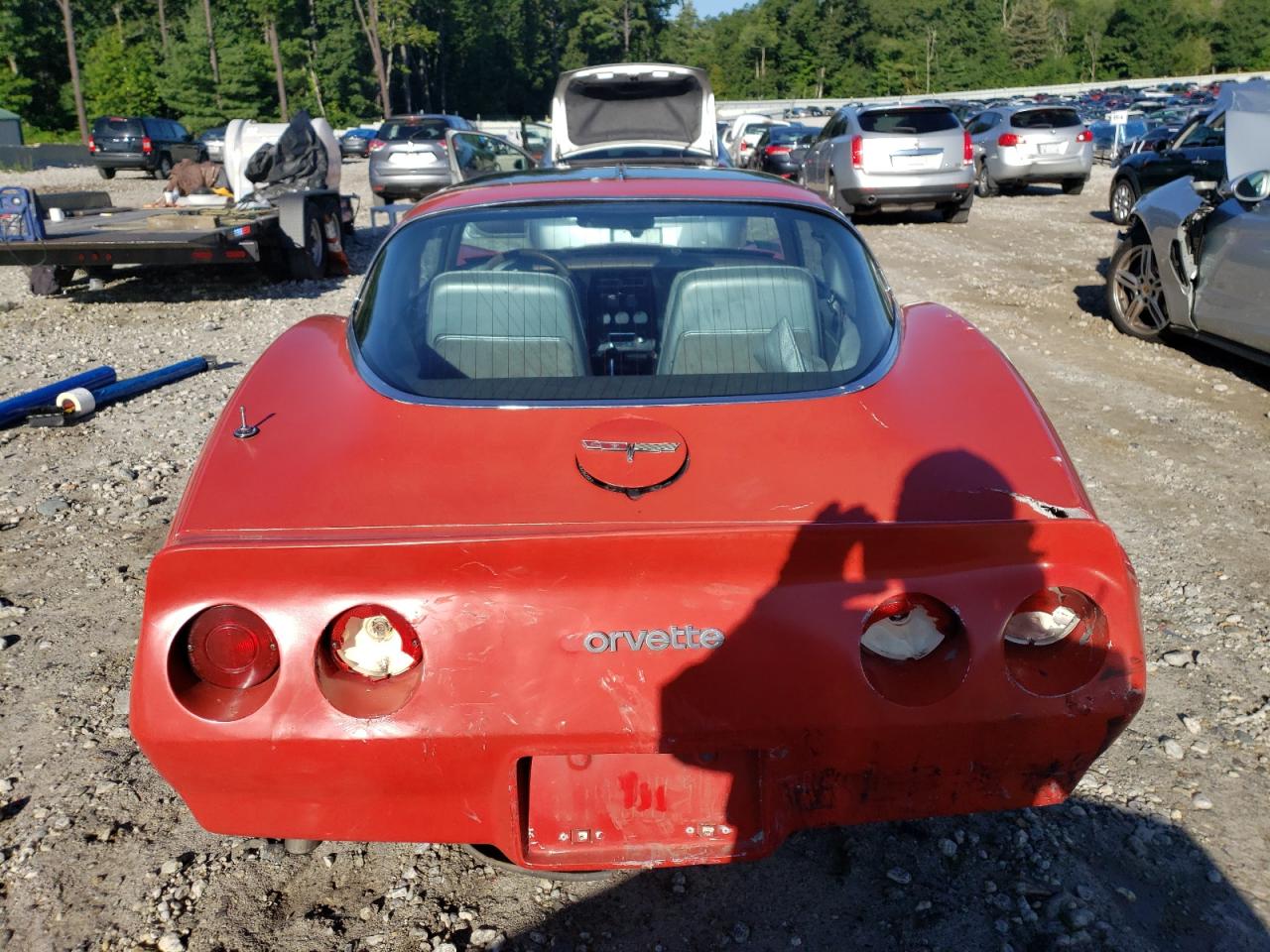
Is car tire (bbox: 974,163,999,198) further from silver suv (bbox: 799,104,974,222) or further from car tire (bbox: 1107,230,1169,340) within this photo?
car tire (bbox: 1107,230,1169,340)

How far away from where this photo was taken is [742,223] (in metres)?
3.40

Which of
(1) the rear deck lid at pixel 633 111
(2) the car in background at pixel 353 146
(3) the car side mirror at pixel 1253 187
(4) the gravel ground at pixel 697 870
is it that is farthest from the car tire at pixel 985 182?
(2) the car in background at pixel 353 146

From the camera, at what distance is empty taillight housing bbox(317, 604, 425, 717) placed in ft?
6.24

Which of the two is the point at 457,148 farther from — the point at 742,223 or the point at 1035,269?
the point at 742,223

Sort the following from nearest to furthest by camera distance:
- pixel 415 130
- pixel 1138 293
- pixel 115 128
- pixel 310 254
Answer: pixel 1138 293 < pixel 310 254 < pixel 415 130 < pixel 115 128

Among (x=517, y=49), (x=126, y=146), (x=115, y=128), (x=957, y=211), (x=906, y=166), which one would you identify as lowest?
(x=957, y=211)

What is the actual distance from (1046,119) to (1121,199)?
495cm

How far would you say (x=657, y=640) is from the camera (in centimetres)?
188

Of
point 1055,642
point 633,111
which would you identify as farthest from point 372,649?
point 633,111

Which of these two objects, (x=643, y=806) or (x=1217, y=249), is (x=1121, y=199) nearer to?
(x=1217, y=249)

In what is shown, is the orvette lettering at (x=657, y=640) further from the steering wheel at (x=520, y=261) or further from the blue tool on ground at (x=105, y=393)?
the blue tool on ground at (x=105, y=393)

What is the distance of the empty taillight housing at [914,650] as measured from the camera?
1941 millimetres

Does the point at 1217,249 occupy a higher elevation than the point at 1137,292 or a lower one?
higher

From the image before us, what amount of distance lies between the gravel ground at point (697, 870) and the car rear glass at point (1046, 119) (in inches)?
604
